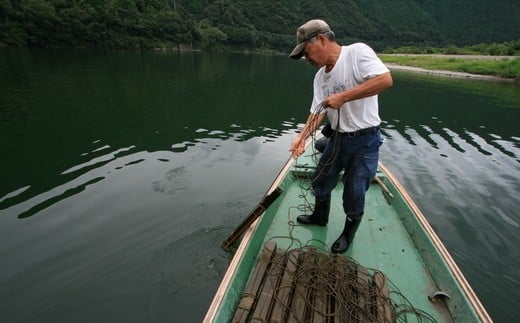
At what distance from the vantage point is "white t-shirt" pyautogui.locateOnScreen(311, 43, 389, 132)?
10.2 feet

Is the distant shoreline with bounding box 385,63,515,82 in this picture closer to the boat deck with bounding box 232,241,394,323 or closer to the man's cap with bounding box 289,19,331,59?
the man's cap with bounding box 289,19,331,59

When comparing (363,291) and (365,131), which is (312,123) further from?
(363,291)

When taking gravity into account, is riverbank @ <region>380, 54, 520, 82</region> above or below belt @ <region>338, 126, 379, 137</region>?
below

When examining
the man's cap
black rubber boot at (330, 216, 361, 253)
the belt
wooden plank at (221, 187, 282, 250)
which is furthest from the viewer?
black rubber boot at (330, 216, 361, 253)

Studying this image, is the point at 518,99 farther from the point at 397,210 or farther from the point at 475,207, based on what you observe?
the point at 397,210

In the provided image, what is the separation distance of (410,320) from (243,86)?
83.4 feet

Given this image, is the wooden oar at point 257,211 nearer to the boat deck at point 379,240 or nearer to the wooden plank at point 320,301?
the boat deck at point 379,240

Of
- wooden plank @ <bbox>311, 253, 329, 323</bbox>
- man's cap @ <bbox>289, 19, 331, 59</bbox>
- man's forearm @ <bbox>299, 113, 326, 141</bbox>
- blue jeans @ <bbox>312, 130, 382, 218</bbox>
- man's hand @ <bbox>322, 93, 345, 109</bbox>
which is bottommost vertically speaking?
wooden plank @ <bbox>311, 253, 329, 323</bbox>

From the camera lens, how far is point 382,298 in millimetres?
3109

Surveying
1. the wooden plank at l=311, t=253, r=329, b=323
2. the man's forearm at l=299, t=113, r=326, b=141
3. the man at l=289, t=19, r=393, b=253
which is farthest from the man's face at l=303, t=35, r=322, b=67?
the wooden plank at l=311, t=253, r=329, b=323

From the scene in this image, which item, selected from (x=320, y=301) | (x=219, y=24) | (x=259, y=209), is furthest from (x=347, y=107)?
(x=219, y=24)

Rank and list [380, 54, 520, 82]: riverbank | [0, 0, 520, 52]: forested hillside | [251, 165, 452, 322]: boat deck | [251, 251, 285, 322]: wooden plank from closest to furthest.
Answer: [251, 251, 285, 322]: wooden plank < [251, 165, 452, 322]: boat deck < [380, 54, 520, 82]: riverbank < [0, 0, 520, 52]: forested hillside

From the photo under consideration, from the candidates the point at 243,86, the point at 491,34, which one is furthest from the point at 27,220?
the point at 491,34

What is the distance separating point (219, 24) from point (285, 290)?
151354 millimetres
